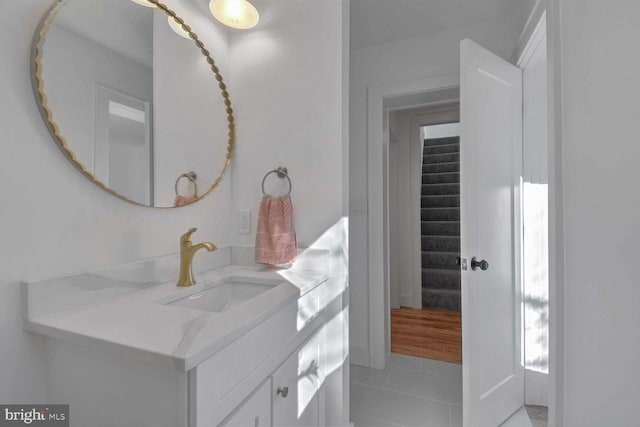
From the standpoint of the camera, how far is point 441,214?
428cm

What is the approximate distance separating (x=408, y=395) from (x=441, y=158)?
4.03 meters

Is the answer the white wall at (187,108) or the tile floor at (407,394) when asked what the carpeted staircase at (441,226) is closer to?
the tile floor at (407,394)

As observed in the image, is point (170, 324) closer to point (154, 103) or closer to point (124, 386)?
point (124, 386)

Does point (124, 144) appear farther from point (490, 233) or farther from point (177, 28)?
point (490, 233)

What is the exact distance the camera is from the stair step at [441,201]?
14.0ft

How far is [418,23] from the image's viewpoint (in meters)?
1.98

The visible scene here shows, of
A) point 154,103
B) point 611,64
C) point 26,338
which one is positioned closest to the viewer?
point 26,338

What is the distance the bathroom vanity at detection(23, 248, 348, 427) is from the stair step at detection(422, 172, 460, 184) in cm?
400

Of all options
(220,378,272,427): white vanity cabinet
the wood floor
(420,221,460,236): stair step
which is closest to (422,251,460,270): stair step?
(420,221,460,236): stair step

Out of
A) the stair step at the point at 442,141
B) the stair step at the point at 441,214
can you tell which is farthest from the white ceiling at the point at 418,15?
the stair step at the point at 442,141

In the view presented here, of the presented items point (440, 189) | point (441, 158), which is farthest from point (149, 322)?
point (441, 158)

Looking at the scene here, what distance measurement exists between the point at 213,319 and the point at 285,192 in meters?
0.81

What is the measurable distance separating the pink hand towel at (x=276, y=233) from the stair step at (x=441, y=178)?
3883mm

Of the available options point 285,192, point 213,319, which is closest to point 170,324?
point 213,319
